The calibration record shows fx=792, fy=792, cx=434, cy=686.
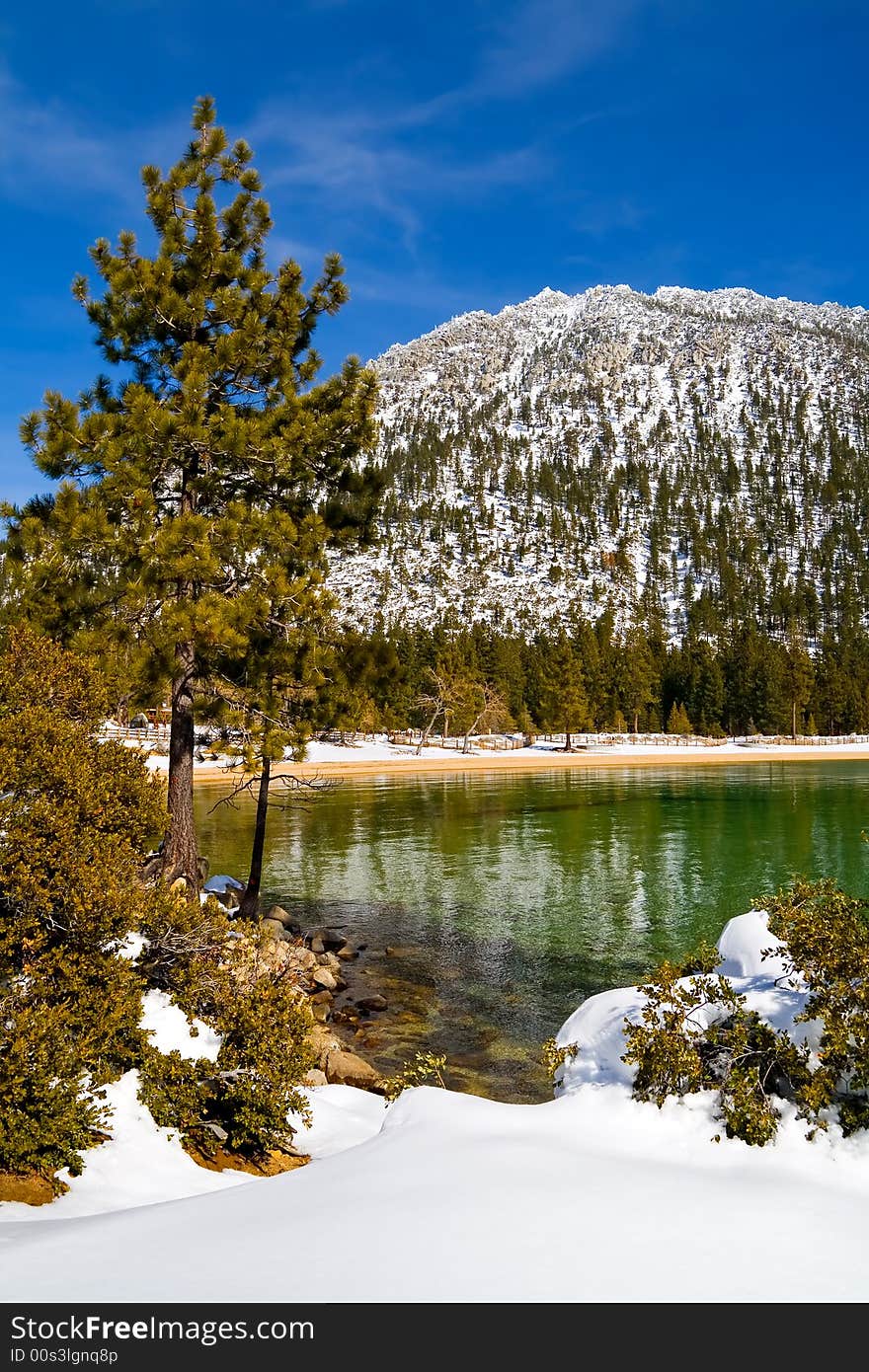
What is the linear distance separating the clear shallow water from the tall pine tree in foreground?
542 cm

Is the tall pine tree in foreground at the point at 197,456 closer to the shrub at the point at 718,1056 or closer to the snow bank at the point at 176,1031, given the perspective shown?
the snow bank at the point at 176,1031

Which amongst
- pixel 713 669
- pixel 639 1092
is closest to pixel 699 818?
pixel 639 1092

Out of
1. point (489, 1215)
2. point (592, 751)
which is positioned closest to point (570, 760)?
point (592, 751)

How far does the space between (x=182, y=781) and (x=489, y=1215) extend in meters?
9.92

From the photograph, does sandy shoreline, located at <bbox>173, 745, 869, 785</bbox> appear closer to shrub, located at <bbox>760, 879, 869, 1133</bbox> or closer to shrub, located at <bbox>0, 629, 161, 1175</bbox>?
shrub, located at <bbox>0, 629, 161, 1175</bbox>

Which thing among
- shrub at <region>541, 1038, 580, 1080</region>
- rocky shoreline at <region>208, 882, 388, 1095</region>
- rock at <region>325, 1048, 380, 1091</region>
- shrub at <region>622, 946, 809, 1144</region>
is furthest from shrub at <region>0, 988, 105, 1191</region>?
rock at <region>325, 1048, 380, 1091</region>

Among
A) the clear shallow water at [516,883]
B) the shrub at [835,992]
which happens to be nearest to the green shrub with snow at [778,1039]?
the shrub at [835,992]

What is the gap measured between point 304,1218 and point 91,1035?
7.19 feet

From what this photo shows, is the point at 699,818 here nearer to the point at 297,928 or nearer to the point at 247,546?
the point at 297,928

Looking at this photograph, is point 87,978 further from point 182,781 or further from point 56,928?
point 182,781

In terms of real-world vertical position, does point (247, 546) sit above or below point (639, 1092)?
above

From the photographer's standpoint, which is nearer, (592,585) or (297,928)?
→ (297,928)

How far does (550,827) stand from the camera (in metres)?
33.7
